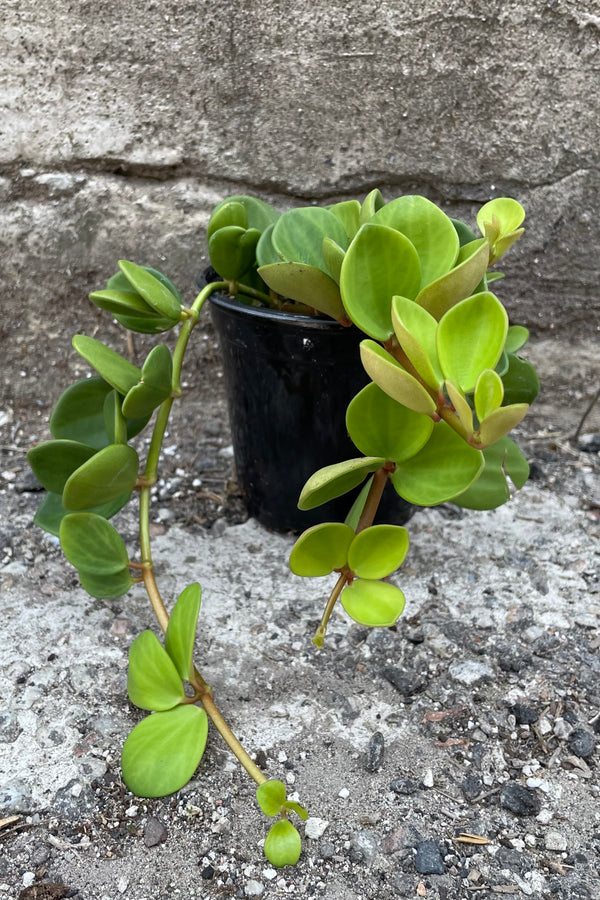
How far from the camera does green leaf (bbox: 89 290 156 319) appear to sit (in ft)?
2.64

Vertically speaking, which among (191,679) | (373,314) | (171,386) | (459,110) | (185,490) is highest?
(459,110)

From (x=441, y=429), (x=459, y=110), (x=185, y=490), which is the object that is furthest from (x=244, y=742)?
(x=459, y=110)

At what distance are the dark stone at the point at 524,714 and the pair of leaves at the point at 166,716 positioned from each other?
0.33 meters

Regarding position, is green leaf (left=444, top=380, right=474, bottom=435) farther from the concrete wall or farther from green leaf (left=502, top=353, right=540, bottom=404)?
the concrete wall

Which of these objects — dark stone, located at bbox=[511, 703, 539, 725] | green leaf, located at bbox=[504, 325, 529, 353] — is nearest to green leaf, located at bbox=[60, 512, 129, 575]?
dark stone, located at bbox=[511, 703, 539, 725]

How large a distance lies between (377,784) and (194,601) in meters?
0.25

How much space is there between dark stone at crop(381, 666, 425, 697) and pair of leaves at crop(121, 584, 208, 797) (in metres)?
0.23

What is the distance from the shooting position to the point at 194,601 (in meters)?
0.71

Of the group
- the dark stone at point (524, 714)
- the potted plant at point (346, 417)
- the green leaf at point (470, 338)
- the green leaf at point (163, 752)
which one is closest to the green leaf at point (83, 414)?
the potted plant at point (346, 417)

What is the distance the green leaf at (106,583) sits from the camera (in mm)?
825

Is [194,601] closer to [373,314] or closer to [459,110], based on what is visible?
[373,314]

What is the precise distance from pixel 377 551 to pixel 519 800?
27cm

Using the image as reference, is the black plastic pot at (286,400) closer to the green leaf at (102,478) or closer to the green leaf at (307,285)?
the green leaf at (307,285)

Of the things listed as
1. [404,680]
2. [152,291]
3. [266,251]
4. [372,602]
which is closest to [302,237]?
[266,251]
